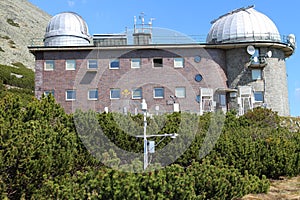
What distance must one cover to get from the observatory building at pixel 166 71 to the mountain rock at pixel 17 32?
24645 mm

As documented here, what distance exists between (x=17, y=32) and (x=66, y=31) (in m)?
50.0

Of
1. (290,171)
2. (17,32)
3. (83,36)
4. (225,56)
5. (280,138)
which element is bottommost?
(290,171)

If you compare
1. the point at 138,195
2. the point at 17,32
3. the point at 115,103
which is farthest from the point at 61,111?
the point at 17,32

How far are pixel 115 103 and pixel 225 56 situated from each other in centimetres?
1026

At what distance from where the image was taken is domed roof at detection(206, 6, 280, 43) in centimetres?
3428

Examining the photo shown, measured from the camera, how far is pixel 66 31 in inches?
1394

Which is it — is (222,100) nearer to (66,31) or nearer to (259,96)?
(259,96)

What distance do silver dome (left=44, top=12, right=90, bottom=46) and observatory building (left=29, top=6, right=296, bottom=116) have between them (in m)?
0.41

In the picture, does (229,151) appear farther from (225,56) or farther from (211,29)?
(211,29)

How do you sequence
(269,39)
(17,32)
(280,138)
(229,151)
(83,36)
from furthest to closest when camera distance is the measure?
(17,32), (83,36), (269,39), (280,138), (229,151)

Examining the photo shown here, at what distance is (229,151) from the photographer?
16.7 meters

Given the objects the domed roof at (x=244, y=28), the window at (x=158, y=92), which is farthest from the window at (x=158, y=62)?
the domed roof at (x=244, y=28)

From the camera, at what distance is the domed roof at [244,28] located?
112 feet

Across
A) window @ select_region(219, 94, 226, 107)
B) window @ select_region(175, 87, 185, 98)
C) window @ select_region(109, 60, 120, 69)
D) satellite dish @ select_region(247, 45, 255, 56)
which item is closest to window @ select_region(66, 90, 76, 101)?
window @ select_region(109, 60, 120, 69)
